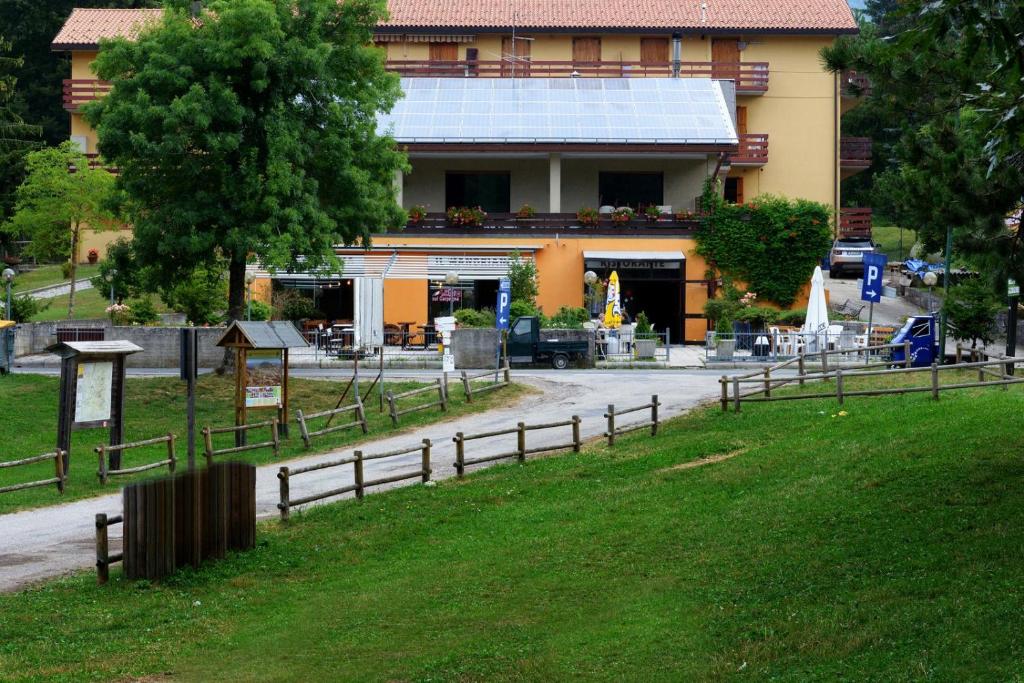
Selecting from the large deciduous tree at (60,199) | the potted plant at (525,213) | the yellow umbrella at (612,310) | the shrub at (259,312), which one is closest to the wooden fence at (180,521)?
the yellow umbrella at (612,310)

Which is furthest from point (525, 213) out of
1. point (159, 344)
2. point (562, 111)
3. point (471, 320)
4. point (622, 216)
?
point (159, 344)

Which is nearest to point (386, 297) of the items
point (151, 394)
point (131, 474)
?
point (151, 394)

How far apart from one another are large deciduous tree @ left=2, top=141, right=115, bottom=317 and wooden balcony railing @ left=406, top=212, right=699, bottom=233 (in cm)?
1143

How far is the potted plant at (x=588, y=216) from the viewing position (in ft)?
162

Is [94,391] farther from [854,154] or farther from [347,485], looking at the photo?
[854,154]

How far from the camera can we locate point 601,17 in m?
60.9

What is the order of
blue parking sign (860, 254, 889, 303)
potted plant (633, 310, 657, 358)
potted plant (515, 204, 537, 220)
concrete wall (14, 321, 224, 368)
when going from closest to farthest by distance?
blue parking sign (860, 254, 889, 303) < concrete wall (14, 321, 224, 368) < potted plant (633, 310, 657, 358) < potted plant (515, 204, 537, 220)

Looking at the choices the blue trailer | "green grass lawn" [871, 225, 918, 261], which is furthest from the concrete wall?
"green grass lawn" [871, 225, 918, 261]

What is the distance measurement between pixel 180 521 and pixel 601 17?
48.6m

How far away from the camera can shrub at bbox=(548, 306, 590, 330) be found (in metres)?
40.1

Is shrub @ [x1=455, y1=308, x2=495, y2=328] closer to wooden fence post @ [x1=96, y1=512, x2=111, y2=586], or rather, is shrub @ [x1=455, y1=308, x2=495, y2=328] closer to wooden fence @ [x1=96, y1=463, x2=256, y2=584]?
wooden fence @ [x1=96, y1=463, x2=256, y2=584]

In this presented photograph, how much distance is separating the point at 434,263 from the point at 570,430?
65.9 feet

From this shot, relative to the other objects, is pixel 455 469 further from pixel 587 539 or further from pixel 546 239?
pixel 546 239

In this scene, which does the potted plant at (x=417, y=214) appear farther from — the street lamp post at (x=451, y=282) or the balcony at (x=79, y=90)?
the balcony at (x=79, y=90)
